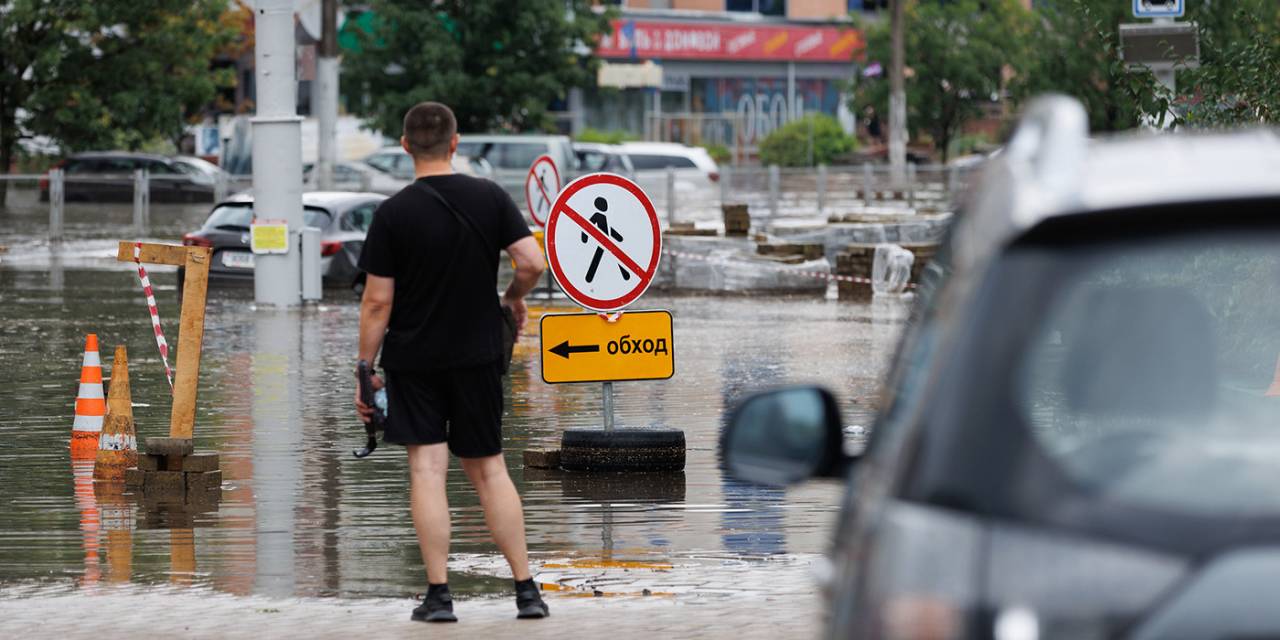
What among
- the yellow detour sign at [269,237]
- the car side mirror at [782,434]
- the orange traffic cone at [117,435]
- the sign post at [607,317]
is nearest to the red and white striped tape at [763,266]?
the yellow detour sign at [269,237]

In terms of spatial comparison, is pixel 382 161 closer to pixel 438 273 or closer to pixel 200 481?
pixel 200 481

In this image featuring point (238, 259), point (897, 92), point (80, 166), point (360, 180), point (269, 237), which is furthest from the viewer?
point (897, 92)

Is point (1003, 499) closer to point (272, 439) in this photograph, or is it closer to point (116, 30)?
point (272, 439)

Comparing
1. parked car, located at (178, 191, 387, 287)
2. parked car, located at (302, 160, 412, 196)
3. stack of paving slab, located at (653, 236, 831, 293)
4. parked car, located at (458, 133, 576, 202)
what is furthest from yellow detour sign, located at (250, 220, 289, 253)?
parked car, located at (458, 133, 576, 202)

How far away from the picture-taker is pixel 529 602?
271 inches

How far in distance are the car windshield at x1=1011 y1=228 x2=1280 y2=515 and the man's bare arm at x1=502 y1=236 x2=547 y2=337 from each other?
3.92m

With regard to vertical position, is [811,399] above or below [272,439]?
above

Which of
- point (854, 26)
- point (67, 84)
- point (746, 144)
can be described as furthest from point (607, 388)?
point (746, 144)

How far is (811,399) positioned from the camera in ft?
12.0

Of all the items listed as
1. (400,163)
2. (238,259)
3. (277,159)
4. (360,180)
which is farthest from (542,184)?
(400,163)

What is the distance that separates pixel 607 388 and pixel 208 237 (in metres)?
15.2

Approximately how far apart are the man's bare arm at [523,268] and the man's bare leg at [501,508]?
1.98 ft

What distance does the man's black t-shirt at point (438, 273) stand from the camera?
265 inches

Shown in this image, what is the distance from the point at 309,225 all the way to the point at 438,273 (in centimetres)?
1870
